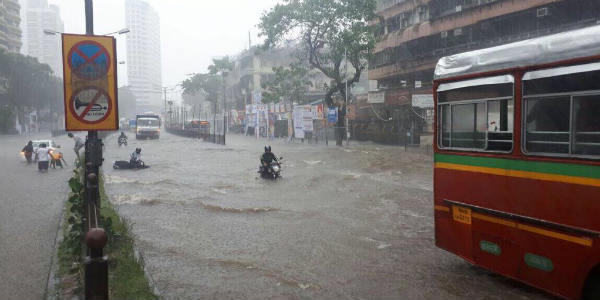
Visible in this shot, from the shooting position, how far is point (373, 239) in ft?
29.1

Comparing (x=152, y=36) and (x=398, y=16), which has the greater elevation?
(x=152, y=36)

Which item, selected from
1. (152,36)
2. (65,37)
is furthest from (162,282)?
(152,36)

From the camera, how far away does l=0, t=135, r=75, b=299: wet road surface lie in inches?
257

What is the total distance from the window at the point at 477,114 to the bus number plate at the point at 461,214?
79 cm

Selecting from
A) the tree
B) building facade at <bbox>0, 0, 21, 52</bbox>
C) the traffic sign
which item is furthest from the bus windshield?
the traffic sign

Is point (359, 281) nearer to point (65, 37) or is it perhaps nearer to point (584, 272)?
point (584, 272)

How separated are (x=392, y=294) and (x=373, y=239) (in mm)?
2992

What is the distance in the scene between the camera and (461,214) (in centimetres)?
612

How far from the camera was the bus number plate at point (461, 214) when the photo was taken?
19.7 feet

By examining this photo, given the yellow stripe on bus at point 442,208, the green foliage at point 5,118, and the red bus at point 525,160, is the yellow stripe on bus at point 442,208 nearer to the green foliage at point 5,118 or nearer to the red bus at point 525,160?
the red bus at point 525,160

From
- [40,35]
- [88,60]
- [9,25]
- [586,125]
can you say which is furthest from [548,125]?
[40,35]

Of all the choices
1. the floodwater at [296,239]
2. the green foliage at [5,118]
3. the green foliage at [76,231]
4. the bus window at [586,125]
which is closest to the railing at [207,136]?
the green foliage at [5,118]

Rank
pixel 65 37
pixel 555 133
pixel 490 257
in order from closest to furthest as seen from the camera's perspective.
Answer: pixel 555 133, pixel 490 257, pixel 65 37

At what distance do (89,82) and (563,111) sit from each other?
579 centimetres
